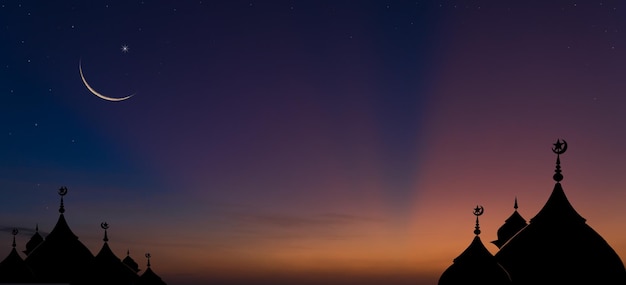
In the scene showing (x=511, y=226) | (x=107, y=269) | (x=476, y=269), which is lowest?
A: (x=476, y=269)

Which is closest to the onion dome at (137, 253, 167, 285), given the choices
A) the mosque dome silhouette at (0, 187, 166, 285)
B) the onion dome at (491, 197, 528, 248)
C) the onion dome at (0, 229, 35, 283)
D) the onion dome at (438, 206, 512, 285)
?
the mosque dome silhouette at (0, 187, 166, 285)

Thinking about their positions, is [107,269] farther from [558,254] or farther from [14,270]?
[558,254]

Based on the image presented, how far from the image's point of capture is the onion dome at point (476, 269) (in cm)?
1970

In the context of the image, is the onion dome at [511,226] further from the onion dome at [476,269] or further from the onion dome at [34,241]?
the onion dome at [34,241]

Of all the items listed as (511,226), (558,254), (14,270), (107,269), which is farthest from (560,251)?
(14,270)

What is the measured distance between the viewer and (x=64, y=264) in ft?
99.7

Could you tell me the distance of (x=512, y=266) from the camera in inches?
848

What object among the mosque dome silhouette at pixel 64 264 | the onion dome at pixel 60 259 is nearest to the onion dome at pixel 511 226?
the mosque dome silhouette at pixel 64 264

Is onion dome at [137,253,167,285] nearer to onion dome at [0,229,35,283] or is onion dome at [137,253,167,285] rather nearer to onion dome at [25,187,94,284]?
onion dome at [25,187,94,284]

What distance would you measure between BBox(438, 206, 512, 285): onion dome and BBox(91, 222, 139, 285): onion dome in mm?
17522

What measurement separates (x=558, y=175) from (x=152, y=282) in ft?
78.6

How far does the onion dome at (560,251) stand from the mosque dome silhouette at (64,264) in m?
20.4

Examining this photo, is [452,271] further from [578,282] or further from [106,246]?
[106,246]

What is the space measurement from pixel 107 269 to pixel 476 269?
19449 millimetres
